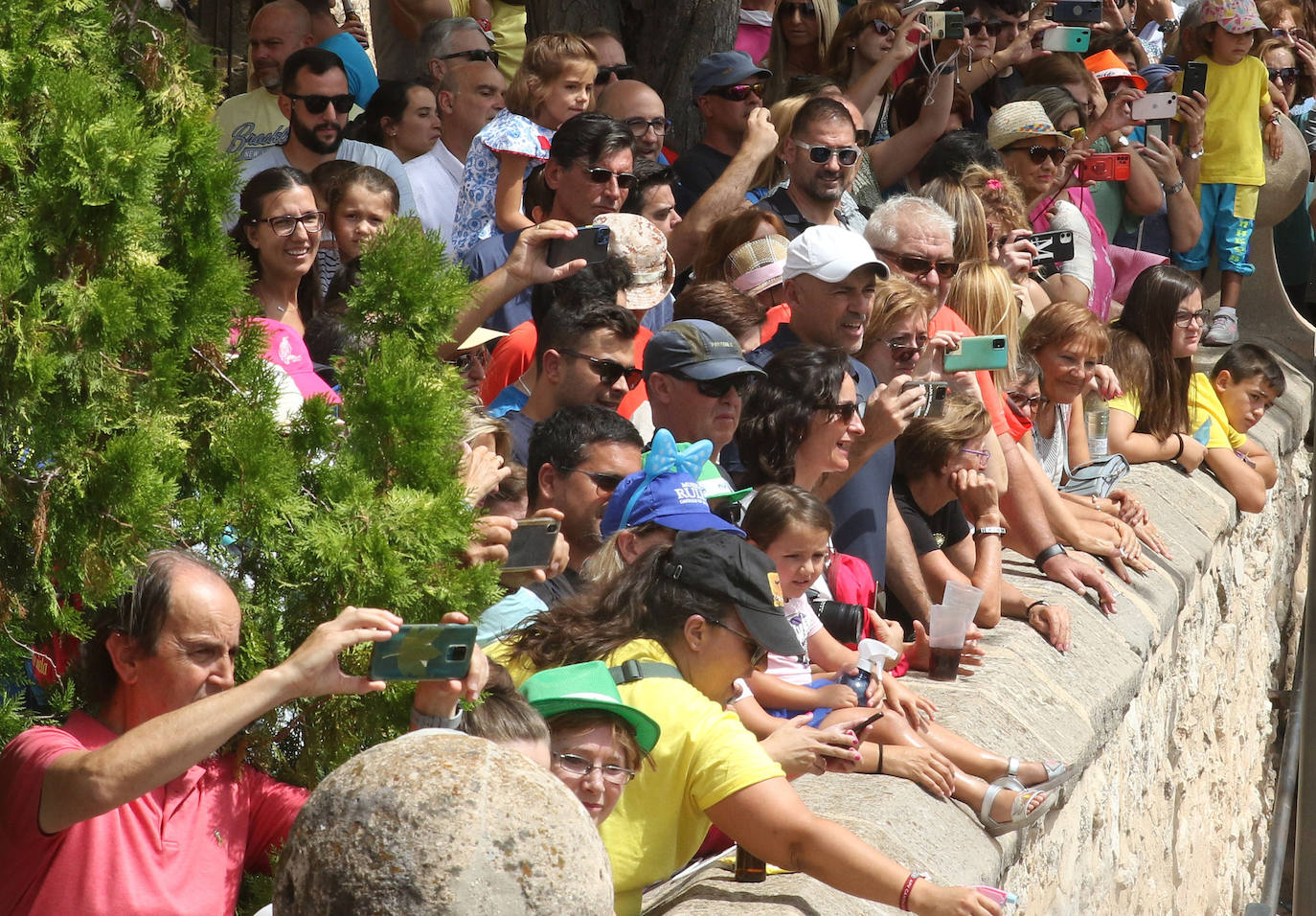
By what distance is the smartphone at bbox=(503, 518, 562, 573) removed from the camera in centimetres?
281

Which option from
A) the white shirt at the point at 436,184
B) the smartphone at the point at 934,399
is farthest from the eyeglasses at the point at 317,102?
the smartphone at the point at 934,399

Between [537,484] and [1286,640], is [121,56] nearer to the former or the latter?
[537,484]

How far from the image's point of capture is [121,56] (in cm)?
221

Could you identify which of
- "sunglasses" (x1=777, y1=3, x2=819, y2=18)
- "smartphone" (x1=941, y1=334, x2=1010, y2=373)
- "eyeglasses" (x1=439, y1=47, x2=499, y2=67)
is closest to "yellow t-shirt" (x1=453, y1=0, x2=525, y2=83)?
"eyeglasses" (x1=439, y1=47, x2=499, y2=67)

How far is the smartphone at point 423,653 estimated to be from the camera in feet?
6.97

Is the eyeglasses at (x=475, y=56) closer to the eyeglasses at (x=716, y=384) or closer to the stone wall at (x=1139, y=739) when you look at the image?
the eyeglasses at (x=716, y=384)

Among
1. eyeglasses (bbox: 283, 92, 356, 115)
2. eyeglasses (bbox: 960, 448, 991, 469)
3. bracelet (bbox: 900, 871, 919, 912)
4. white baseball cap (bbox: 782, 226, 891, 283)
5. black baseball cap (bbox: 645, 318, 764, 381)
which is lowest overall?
eyeglasses (bbox: 960, 448, 991, 469)

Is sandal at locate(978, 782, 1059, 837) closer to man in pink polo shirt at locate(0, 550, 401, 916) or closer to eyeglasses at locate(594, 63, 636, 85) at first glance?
man in pink polo shirt at locate(0, 550, 401, 916)

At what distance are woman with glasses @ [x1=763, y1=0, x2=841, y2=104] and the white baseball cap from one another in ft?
10.2

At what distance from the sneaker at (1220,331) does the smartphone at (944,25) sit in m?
4.36

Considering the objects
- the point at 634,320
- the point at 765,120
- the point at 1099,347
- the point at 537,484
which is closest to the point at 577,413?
the point at 537,484

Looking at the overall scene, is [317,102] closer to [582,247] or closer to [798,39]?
[582,247]

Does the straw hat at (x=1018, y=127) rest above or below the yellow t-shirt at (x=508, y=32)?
below

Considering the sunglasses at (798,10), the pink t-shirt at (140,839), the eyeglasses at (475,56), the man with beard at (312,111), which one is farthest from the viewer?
the sunglasses at (798,10)
